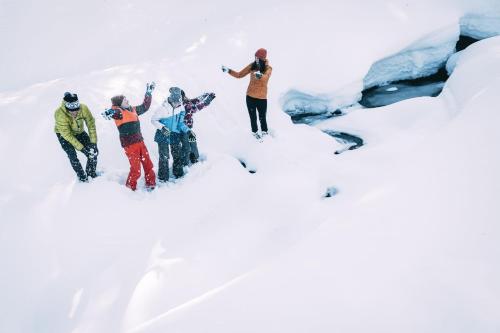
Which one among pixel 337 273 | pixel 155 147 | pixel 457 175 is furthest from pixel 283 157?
pixel 337 273

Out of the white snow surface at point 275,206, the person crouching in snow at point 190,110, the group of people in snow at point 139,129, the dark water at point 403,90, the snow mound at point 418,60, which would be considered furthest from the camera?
the snow mound at point 418,60

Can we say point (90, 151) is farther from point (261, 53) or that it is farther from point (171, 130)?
point (261, 53)

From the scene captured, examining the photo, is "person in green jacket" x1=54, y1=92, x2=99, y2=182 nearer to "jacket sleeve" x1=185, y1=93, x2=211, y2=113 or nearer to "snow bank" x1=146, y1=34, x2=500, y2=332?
"jacket sleeve" x1=185, y1=93, x2=211, y2=113

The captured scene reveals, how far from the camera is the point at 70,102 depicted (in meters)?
4.57

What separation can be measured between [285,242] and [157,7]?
1183 cm

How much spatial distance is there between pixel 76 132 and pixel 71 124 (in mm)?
182

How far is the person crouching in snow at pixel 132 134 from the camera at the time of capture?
190 inches

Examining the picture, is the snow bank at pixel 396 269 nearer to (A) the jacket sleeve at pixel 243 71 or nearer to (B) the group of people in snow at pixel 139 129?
(B) the group of people in snow at pixel 139 129

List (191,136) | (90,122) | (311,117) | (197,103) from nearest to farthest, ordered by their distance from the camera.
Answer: (90,122)
(197,103)
(191,136)
(311,117)

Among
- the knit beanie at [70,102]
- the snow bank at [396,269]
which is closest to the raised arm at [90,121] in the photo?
the knit beanie at [70,102]

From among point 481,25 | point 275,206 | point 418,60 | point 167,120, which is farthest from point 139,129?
point 481,25

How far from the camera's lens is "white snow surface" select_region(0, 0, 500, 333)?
255cm

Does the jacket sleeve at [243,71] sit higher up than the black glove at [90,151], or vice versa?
the jacket sleeve at [243,71]

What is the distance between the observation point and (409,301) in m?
2.41
